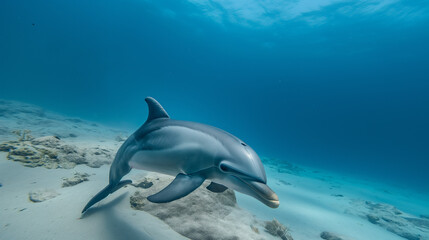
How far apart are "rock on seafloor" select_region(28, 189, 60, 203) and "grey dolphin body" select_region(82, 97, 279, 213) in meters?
1.14

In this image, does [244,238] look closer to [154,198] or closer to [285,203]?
[154,198]

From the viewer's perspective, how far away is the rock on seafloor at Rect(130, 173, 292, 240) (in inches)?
97.6

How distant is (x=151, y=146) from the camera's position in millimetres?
2357

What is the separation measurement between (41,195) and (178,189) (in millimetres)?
2964

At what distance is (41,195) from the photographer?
2992 millimetres

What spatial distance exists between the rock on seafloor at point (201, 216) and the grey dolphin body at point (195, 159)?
2.35 feet

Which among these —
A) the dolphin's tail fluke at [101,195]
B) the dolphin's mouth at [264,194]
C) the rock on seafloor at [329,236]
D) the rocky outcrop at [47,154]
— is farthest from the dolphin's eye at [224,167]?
the rock on seafloor at [329,236]

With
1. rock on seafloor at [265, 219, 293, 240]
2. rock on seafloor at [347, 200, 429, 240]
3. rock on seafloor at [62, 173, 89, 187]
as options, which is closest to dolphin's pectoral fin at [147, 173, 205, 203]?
rock on seafloor at [265, 219, 293, 240]

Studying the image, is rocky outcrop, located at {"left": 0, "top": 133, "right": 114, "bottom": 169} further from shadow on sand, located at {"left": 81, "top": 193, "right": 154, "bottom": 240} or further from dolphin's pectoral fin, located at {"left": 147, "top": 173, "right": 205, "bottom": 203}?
dolphin's pectoral fin, located at {"left": 147, "top": 173, "right": 205, "bottom": 203}

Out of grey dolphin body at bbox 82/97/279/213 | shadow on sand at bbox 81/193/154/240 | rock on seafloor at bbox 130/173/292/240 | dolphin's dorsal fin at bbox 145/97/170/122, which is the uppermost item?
dolphin's dorsal fin at bbox 145/97/170/122

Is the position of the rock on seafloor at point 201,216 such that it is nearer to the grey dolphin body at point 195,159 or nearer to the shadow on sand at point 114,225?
the shadow on sand at point 114,225

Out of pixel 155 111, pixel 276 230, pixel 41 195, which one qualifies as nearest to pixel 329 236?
pixel 276 230

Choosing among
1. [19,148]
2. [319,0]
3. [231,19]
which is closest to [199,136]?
[19,148]

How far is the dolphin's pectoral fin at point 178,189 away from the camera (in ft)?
4.89
